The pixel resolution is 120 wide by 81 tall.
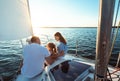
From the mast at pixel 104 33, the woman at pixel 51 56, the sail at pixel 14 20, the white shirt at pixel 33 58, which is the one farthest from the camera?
the sail at pixel 14 20

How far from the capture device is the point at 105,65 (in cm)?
129

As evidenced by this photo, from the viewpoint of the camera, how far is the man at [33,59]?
3000 mm

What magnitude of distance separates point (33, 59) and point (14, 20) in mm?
1605

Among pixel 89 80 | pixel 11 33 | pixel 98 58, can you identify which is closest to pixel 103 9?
pixel 98 58

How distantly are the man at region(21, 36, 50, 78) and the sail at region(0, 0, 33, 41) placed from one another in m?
1.08

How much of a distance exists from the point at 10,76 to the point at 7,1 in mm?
4509

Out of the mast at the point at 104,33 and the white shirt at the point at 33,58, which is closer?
the mast at the point at 104,33

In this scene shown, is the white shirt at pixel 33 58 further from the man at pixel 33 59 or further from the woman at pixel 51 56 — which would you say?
the woman at pixel 51 56

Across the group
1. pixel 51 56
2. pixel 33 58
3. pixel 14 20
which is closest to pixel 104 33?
pixel 33 58

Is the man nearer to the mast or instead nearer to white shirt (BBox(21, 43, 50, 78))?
white shirt (BBox(21, 43, 50, 78))

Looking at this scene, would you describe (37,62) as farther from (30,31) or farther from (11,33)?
(30,31)

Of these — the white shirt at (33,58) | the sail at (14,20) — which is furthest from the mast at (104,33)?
the sail at (14,20)


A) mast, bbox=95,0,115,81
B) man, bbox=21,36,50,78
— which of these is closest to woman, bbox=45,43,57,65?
man, bbox=21,36,50,78

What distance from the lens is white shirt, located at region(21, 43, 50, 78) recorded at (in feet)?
9.84
